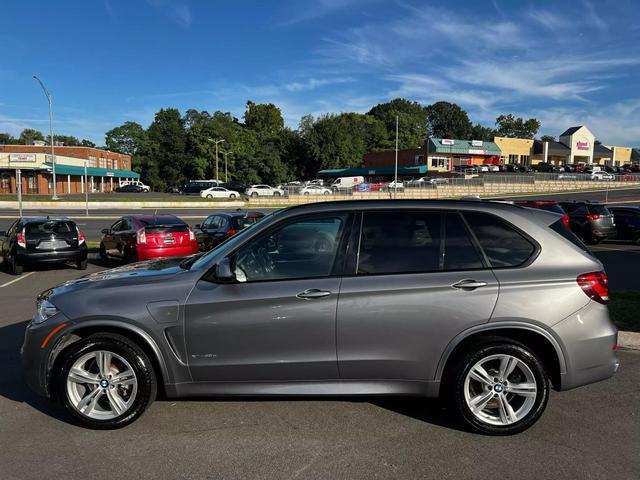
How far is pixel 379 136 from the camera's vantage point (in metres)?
Result: 107

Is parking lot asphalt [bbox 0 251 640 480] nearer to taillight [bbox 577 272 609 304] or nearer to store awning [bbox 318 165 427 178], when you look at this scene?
taillight [bbox 577 272 609 304]

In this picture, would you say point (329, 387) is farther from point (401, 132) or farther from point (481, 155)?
point (401, 132)

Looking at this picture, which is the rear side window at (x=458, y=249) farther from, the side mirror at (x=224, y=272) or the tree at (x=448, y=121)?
the tree at (x=448, y=121)

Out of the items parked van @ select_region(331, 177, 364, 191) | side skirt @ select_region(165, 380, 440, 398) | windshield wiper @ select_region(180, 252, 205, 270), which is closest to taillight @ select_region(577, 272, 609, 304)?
side skirt @ select_region(165, 380, 440, 398)

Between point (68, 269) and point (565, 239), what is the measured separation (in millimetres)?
12434

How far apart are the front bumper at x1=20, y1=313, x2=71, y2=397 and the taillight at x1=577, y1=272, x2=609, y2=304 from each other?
397 cm

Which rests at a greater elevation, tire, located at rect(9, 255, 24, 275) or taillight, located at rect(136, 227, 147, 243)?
taillight, located at rect(136, 227, 147, 243)

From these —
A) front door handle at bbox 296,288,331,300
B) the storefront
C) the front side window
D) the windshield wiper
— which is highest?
the storefront

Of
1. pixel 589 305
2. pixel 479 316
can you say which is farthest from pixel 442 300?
pixel 589 305

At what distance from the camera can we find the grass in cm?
640

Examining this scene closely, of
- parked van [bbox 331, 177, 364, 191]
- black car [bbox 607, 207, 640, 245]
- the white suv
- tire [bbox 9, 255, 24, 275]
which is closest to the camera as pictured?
tire [bbox 9, 255, 24, 275]

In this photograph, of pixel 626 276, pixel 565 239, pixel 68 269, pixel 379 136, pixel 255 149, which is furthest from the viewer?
pixel 379 136

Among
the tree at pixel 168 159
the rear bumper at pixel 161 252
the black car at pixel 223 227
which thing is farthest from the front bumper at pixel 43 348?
the tree at pixel 168 159

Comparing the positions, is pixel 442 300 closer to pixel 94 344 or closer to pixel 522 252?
pixel 522 252
